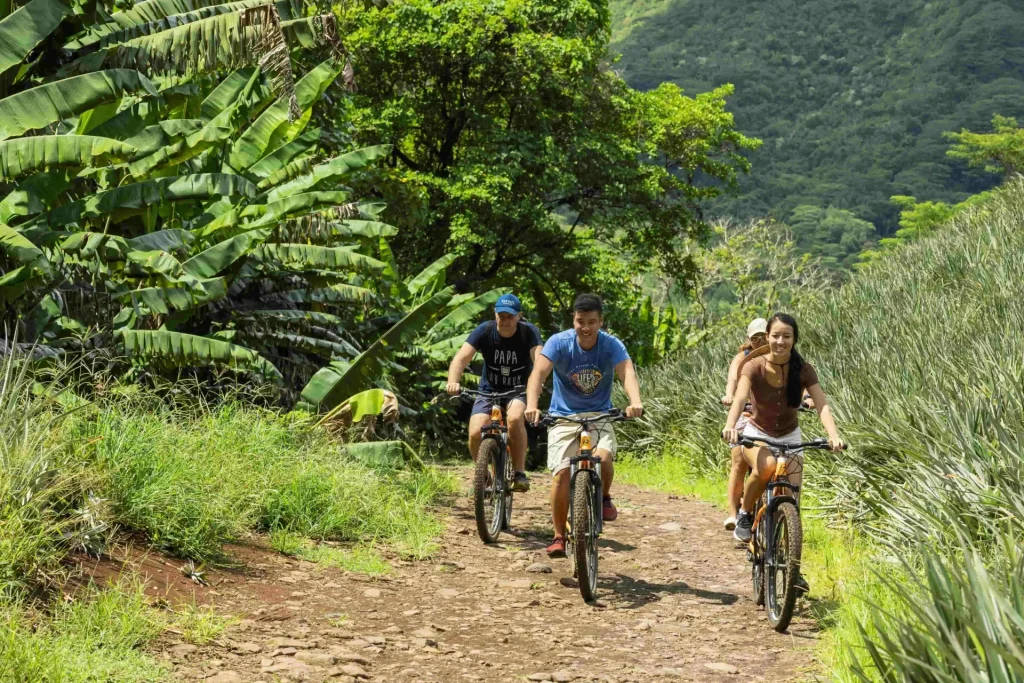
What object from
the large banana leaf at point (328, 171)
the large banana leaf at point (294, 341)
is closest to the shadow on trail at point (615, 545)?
the large banana leaf at point (294, 341)

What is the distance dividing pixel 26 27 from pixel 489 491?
5801mm

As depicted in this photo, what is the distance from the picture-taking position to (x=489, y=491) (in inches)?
366

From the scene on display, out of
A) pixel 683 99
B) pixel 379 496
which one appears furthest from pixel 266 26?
pixel 683 99

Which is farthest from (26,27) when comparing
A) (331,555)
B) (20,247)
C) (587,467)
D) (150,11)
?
(587,467)

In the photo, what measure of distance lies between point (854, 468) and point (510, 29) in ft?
57.1

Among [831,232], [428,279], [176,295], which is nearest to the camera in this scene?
[176,295]

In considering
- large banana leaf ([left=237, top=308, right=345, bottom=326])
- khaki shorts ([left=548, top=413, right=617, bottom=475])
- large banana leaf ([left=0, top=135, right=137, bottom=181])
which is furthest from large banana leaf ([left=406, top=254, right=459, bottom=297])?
khaki shorts ([left=548, top=413, right=617, bottom=475])

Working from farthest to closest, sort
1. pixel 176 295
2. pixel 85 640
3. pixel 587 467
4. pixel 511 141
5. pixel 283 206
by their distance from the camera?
1. pixel 511 141
2. pixel 283 206
3. pixel 176 295
4. pixel 587 467
5. pixel 85 640

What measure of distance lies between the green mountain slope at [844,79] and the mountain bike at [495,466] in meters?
73.7

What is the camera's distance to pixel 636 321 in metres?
26.1

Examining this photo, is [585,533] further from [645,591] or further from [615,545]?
[615,545]

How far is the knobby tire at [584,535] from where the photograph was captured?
7.29 m

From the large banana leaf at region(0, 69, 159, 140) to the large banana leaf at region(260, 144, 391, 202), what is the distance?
12.9 feet

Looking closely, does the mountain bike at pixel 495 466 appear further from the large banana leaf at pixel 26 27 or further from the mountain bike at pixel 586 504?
the large banana leaf at pixel 26 27
